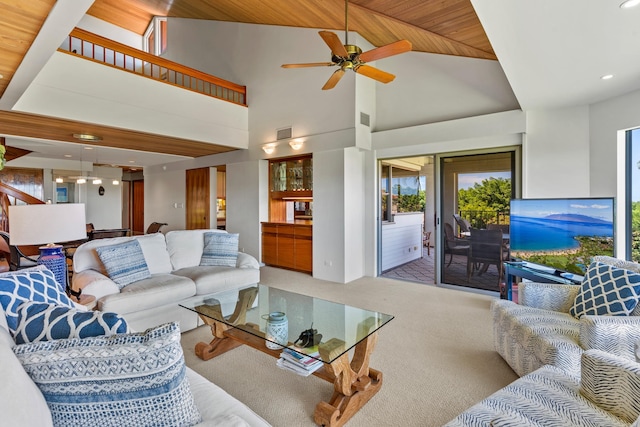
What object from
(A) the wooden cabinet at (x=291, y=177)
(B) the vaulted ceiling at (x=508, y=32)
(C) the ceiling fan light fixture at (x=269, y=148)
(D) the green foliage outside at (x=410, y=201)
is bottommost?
(D) the green foliage outside at (x=410, y=201)

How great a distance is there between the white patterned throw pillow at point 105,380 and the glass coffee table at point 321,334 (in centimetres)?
96

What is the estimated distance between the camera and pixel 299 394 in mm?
2150

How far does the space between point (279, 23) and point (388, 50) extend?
12.6ft

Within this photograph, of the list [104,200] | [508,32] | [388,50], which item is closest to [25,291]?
[388,50]

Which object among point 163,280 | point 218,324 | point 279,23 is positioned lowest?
point 218,324

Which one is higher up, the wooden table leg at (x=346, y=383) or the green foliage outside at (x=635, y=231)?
the green foliage outside at (x=635, y=231)

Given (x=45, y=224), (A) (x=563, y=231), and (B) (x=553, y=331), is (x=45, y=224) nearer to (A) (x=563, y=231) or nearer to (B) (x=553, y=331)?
(B) (x=553, y=331)

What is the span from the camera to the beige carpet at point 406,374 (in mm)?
1984

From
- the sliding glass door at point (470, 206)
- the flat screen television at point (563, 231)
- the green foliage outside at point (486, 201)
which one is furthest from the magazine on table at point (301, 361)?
the green foliage outside at point (486, 201)

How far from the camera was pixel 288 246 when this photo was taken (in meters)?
6.11

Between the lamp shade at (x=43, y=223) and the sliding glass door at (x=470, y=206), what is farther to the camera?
the sliding glass door at (x=470, y=206)

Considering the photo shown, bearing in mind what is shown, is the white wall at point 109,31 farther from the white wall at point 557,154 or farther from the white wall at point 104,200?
the white wall at point 557,154

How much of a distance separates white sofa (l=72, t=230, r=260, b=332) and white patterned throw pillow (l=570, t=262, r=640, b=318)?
274 cm

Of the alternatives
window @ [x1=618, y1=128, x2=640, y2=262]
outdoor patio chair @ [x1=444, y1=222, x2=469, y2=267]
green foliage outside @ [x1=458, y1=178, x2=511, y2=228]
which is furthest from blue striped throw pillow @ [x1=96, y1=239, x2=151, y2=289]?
window @ [x1=618, y1=128, x2=640, y2=262]
